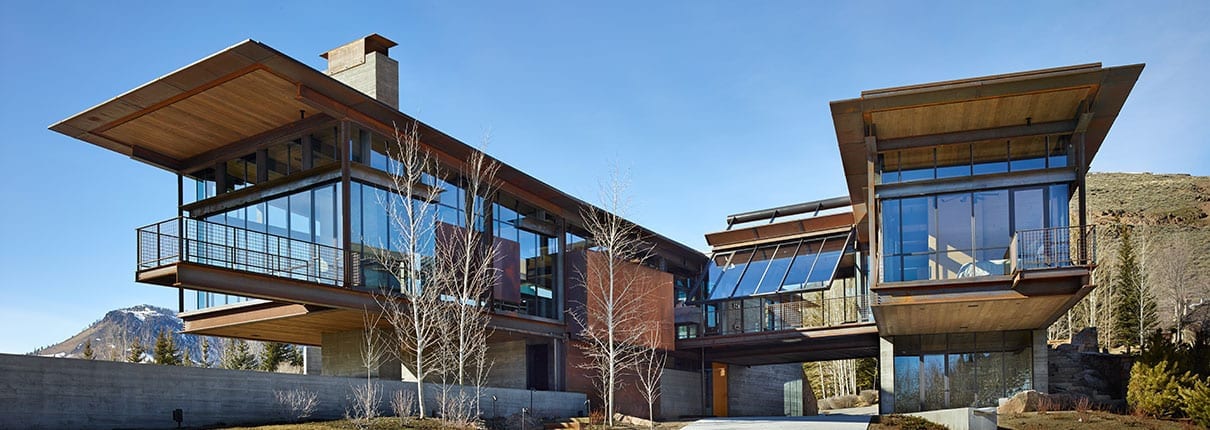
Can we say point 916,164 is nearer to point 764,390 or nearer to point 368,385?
point 368,385

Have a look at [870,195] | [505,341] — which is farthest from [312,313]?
[870,195]

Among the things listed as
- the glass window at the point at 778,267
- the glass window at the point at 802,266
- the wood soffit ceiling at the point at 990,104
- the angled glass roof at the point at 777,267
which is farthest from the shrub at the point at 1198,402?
the glass window at the point at 778,267

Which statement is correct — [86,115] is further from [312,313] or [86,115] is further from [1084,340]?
[1084,340]

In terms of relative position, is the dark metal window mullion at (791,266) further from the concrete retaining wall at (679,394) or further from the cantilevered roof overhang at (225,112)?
the cantilevered roof overhang at (225,112)

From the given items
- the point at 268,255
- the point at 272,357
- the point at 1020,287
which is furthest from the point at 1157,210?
the point at 268,255

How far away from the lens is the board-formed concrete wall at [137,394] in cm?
1570

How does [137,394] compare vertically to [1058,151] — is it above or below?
below

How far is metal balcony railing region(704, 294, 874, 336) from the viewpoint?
31984mm

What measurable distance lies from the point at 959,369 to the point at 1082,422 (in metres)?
7.02

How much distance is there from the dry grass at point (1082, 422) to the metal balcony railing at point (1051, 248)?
3586 mm

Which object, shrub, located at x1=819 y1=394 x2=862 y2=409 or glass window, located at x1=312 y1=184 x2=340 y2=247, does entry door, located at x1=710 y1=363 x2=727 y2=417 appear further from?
glass window, located at x1=312 y1=184 x2=340 y2=247

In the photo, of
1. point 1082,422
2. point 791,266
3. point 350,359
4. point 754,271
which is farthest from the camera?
point 754,271

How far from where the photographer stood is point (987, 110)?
22359 mm

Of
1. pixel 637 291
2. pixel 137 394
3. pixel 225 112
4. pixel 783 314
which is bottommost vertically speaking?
pixel 137 394
